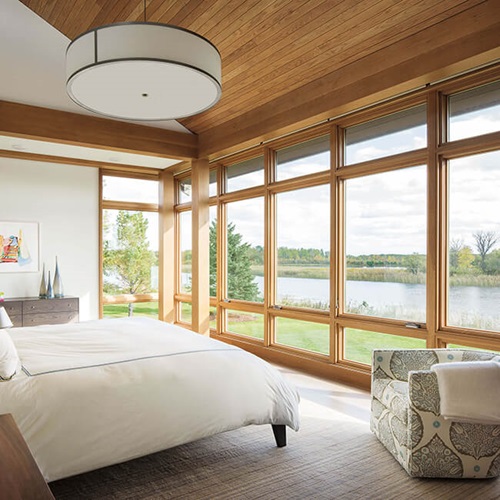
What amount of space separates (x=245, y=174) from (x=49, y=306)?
3.35 metres

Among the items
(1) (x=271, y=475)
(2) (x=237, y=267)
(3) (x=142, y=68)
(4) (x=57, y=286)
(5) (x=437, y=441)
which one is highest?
(3) (x=142, y=68)

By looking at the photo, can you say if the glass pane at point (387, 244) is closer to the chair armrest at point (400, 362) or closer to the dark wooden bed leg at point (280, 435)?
the chair armrest at point (400, 362)

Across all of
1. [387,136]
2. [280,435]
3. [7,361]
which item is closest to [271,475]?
[280,435]

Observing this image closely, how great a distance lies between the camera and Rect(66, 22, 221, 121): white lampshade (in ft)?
8.36

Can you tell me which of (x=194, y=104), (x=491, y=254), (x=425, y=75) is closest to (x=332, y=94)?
(x=425, y=75)

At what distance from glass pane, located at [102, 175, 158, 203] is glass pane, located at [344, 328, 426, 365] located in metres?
4.61

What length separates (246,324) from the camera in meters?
6.46

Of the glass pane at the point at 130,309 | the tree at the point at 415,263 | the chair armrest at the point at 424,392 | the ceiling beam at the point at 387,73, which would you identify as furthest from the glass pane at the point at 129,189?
the chair armrest at the point at 424,392

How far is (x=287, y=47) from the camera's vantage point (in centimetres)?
430

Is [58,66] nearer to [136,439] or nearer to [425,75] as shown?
[425,75]

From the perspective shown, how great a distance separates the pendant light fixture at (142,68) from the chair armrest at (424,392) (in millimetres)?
2210

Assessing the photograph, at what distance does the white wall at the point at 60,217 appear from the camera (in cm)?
679

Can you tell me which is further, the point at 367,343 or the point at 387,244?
the point at 367,343

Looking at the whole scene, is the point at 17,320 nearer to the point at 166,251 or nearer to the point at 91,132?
the point at 166,251
